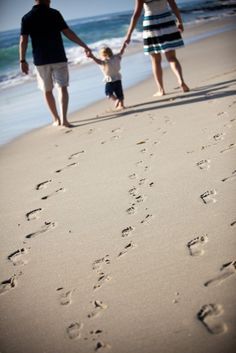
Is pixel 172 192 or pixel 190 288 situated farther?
pixel 172 192

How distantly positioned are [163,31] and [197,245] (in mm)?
3695

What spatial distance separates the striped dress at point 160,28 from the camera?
15.4ft

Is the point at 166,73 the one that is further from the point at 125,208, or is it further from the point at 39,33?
the point at 125,208

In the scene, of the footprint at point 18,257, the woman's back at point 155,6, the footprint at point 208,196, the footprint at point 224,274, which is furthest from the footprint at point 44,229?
the woman's back at point 155,6

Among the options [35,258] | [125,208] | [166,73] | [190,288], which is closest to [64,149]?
[125,208]

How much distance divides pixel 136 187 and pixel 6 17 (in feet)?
4.63

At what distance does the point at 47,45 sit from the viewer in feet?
13.9

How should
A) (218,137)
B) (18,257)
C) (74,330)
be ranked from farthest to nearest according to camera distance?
(218,137) < (18,257) < (74,330)

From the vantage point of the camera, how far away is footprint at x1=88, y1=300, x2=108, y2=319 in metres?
1.56

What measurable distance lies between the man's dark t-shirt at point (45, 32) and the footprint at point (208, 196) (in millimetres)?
2820

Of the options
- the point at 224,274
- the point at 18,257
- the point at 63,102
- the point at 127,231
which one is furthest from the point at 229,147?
the point at 63,102

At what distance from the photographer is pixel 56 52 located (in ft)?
14.1

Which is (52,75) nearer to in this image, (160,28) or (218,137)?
(160,28)

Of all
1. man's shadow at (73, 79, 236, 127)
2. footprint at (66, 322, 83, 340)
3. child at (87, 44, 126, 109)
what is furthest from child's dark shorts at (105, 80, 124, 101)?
footprint at (66, 322, 83, 340)
